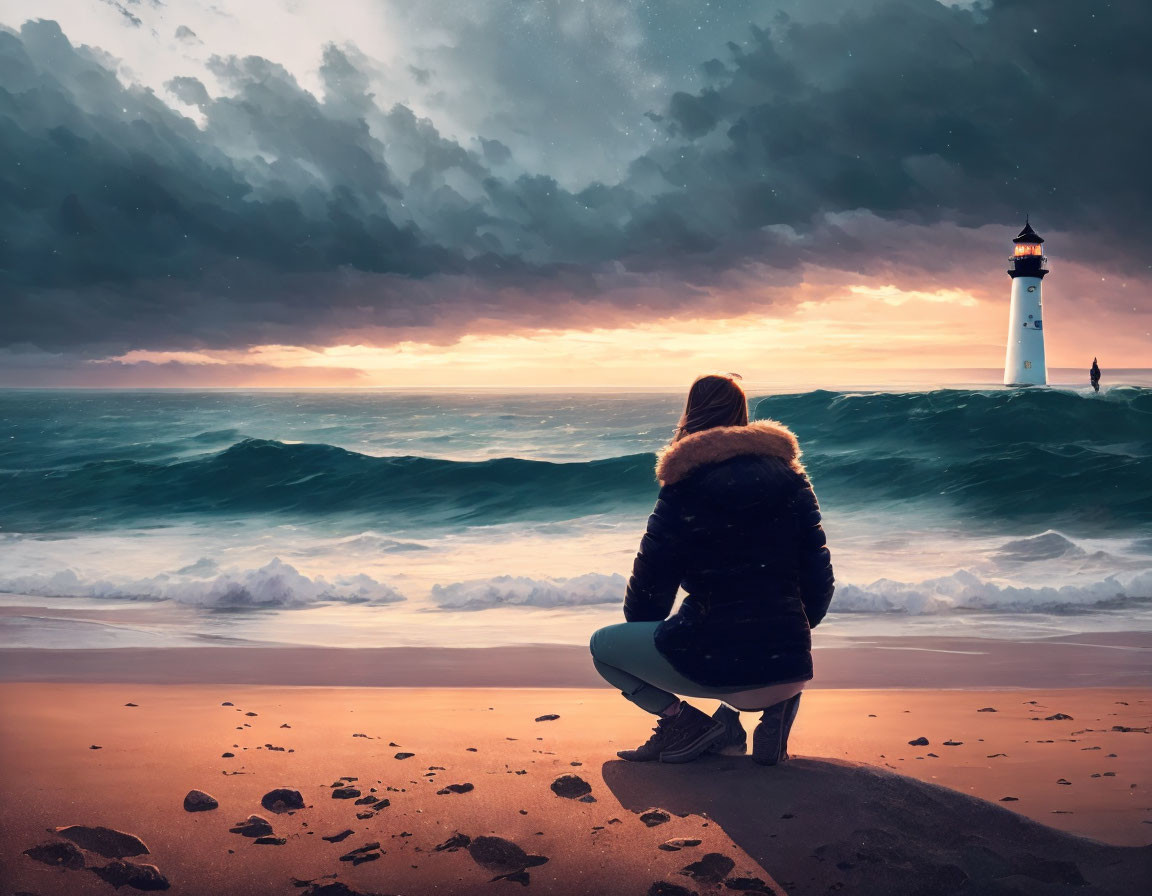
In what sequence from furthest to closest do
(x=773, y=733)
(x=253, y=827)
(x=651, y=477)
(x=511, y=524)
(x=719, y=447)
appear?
1. (x=651, y=477)
2. (x=511, y=524)
3. (x=773, y=733)
4. (x=719, y=447)
5. (x=253, y=827)

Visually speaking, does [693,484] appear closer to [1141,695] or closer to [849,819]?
[849,819]

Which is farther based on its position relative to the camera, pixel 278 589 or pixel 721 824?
pixel 278 589

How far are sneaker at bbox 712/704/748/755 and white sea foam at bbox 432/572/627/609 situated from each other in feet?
17.2

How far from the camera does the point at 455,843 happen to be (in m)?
2.65

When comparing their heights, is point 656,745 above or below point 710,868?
above

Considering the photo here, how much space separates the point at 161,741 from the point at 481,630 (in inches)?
149

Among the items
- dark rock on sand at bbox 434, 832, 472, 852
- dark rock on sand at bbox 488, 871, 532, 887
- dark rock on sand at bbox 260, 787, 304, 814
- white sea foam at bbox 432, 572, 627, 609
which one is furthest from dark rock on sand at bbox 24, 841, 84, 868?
white sea foam at bbox 432, 572, 627, 609

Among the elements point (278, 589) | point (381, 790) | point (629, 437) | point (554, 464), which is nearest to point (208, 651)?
point (278, 589)

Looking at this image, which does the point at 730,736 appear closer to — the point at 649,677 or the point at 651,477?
the point at 649,677

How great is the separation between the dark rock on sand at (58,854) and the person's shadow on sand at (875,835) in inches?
59.4

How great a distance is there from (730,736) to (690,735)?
0.49ft

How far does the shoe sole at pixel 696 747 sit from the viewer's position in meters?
3.20

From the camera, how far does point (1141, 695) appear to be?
4750 millimetres

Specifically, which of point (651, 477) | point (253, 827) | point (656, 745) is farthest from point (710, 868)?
point (651, 477)
